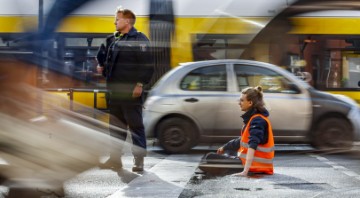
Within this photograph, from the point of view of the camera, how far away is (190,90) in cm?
174

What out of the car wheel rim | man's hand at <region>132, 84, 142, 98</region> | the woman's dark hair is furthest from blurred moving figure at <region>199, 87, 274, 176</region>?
man's hand at <region>132, 84, 142, 98</region>

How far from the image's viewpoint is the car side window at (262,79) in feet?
4.79

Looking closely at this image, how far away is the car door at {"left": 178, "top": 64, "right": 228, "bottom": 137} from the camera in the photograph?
1.44 metres

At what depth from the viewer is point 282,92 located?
5.32 feet

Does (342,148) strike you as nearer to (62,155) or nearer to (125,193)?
(62,155)

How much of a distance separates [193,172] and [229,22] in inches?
45.1

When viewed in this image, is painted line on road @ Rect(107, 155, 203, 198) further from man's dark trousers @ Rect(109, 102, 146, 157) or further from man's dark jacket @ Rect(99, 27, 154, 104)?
man's dark jacket @ Rect(99, 27, 154, 104)

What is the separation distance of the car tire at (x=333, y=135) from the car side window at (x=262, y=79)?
0.11m

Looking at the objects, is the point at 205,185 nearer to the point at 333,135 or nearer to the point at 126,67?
the point at 333,135

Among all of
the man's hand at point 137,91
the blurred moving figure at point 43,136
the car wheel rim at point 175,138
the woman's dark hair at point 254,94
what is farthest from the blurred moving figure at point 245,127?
the blurred moving figure at point 43,136

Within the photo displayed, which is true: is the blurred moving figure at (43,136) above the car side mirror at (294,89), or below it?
below

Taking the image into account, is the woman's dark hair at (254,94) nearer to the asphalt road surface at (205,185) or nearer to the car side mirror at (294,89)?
the car side mirror at (294,89)

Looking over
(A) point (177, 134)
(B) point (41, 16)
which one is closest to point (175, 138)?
(A) point (177, 134)

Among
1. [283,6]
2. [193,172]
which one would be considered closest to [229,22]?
[283,6]
